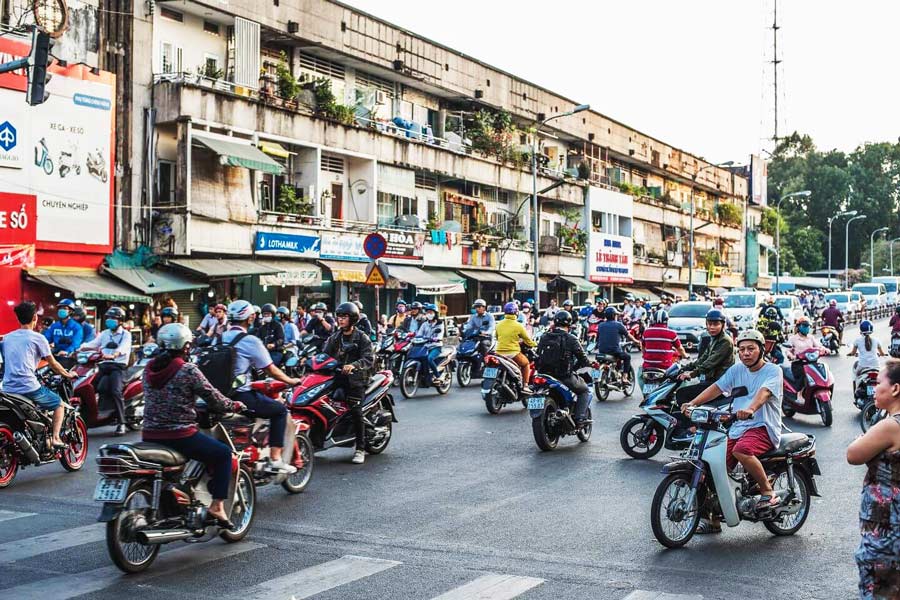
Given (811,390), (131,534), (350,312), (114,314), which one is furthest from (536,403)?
(131,534)

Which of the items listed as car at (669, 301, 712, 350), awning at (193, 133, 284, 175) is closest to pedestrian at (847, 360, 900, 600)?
awning at (193, 133, 284, 175)

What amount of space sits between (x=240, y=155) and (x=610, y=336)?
1377 centimetres

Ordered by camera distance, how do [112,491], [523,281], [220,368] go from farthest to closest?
[523,281], [220,368], [112,491]

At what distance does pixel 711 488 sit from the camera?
25.5ft

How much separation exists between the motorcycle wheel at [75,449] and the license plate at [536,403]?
5327mm

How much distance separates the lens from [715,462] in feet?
24.9

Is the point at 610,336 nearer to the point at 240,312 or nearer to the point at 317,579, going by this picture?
the point at 240,312

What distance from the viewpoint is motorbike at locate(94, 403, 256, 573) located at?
261 inches

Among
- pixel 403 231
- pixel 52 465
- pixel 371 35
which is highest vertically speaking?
pixel 371 35

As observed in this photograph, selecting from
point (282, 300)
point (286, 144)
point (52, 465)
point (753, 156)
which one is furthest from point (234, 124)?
point (753, 156)

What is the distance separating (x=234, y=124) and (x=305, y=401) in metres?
19.8

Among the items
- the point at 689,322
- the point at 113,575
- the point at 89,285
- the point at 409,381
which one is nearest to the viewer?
the point at 113,575

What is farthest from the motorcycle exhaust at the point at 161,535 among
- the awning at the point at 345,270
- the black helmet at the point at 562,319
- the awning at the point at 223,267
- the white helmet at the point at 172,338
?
the awning at the point at 345,270

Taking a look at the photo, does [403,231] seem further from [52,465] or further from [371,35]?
[52,465]
